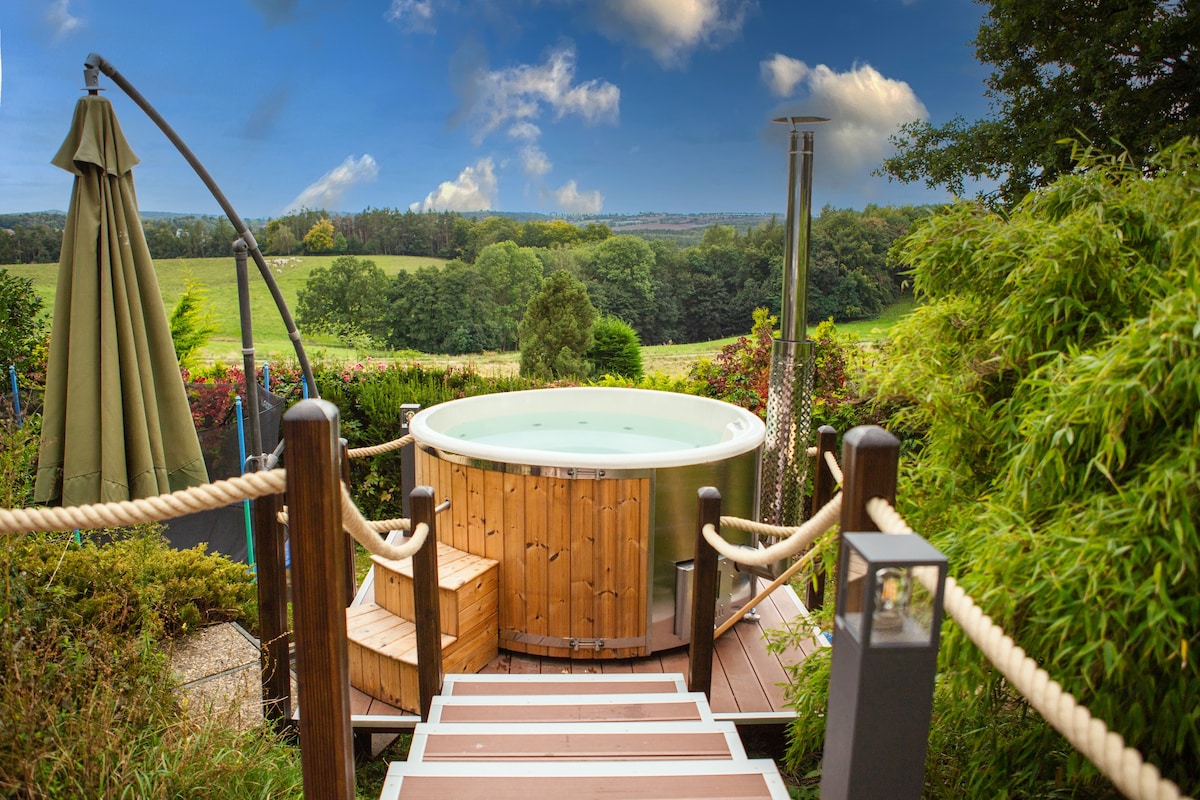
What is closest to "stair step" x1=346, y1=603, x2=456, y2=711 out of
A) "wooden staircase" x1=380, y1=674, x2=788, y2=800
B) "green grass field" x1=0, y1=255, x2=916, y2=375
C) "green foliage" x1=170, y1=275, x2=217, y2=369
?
"wooden staircase" x1=380, y1=674, x2=788, y2=800

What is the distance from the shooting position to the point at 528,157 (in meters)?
16.4

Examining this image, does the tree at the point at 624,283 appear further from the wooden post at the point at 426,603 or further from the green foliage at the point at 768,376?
the wooden post at the point at 426,603

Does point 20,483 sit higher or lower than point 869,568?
lower

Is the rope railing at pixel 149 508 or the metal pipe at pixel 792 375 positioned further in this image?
the metal pipe at pixel 792 375

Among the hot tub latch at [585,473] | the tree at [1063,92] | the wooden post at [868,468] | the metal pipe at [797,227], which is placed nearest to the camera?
the wooden post at [868,468]

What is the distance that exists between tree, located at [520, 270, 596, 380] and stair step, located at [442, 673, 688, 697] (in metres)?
6.98

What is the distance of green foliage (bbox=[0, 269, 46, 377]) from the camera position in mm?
5176

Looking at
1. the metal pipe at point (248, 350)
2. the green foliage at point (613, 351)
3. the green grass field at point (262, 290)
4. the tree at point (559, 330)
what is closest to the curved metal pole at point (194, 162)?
the metal pipe at point (248, 350)

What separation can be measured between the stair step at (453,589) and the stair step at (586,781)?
1.29 m

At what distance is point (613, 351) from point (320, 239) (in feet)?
27.2

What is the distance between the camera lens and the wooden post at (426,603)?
2271 millimetres

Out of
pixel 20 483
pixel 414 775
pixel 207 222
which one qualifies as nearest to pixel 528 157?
pixel 207 222

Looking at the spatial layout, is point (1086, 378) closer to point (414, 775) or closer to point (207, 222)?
point (414, 775)

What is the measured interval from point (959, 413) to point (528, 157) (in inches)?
610
